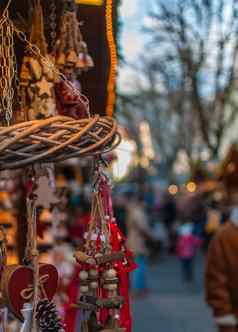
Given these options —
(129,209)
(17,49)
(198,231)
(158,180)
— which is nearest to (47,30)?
(17,49)

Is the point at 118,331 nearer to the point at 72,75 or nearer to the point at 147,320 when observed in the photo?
the point at 72,75

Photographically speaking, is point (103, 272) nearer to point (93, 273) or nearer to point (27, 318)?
point (93, 273)

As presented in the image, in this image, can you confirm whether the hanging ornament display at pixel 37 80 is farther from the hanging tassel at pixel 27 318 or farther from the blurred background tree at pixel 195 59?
the blurred background tree at pixel 195 59

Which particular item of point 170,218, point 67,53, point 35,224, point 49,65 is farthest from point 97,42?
point 170,218

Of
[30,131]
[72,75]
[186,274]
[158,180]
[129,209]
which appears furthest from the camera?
[158,180]

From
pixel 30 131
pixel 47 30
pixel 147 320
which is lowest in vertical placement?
pixel 147 320

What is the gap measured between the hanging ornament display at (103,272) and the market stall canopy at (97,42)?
468 mm

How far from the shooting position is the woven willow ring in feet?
4.68

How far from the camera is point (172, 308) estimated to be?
10.1m

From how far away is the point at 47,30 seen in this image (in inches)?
85.0

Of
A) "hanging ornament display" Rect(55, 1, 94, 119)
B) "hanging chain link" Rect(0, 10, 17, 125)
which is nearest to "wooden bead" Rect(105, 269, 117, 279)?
"hanging chain link" Rect(0, 10, 17, 125)

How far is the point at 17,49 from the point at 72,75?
0.35 metres

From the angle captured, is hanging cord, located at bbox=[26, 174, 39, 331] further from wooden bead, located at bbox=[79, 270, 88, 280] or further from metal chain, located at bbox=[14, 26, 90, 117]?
metal chain, located at bbox=[14, 26, 90, 117]

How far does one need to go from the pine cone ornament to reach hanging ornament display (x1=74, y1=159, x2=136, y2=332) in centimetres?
11
